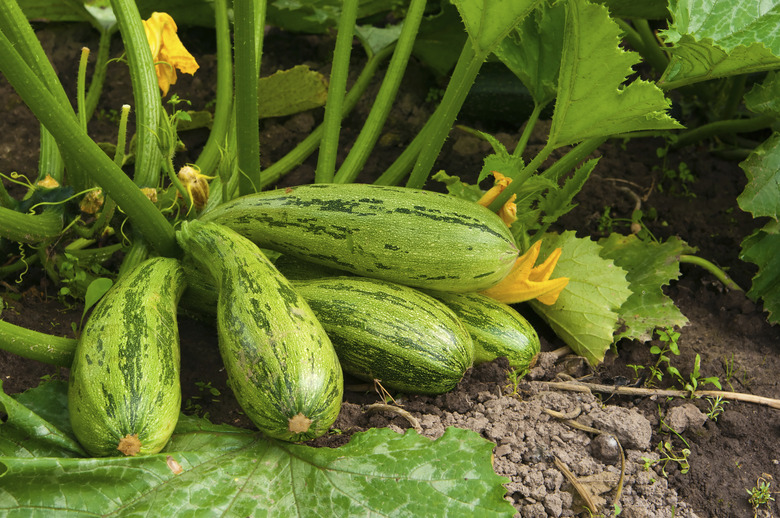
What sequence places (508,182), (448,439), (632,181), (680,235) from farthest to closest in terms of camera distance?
(632,181)
(680,235)
(508,182)
(448,439)

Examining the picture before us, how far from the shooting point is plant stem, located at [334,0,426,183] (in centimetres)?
256

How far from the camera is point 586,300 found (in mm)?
2248

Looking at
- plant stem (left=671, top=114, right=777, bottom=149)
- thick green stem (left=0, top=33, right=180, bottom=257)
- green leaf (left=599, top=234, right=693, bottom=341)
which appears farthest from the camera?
plant stem (left=671, top=114, right=777, bottom=149)

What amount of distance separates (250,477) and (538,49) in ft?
5.00

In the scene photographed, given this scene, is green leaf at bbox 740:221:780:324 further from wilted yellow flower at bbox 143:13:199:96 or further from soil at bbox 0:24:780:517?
wilted yellow flower at bbox 143:13:199:96

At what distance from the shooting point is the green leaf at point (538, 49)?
2254 millimetres

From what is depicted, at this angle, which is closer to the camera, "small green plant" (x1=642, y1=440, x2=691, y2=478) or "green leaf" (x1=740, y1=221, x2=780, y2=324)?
"small green plant" (x1=642, y1=440, x2=691, y2=478)

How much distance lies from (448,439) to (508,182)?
90 cm

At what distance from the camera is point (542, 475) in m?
1.77

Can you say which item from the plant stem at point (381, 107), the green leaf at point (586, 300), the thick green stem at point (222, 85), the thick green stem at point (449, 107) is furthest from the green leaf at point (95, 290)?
the green leaf at point (586, 300)

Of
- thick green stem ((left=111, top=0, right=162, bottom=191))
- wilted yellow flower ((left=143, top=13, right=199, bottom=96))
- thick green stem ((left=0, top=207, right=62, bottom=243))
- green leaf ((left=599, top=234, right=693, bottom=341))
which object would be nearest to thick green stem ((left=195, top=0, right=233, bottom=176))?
wilted yellow flower ((left=143, top=13, right=199, bottom=96))

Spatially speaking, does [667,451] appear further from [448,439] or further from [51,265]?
[51,265]

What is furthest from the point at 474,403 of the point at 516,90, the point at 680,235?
the point at 516,90

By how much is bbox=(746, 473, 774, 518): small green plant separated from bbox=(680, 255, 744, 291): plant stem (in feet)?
2.76
